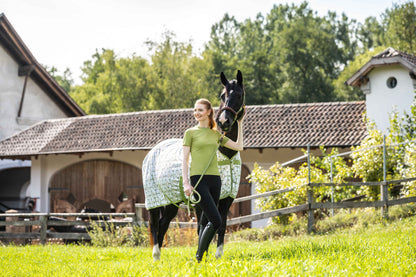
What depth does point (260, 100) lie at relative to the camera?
147 ft

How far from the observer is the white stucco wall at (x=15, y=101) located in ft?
86.9

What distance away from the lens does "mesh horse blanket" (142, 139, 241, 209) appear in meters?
7.19

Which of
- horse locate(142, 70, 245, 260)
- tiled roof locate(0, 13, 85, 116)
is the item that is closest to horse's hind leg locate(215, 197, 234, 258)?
horse locate(142, 70, 245, 260)

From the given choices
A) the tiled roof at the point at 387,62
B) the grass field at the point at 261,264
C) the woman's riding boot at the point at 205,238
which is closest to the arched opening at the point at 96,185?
the tiled roof at the point at 387,62

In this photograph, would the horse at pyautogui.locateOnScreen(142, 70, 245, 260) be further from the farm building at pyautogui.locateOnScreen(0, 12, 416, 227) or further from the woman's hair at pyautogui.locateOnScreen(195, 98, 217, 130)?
the farm building at pyautogui.locateOnScreen(0, 12, 416, 227)

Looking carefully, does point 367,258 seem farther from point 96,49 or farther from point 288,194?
point 96,49

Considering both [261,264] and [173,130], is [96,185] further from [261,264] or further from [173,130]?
[261,264]

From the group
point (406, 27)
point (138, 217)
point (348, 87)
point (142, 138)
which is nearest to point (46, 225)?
point (138, 217)

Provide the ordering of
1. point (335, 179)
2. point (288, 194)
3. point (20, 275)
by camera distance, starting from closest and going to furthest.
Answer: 1. point (20, 275)
2. point (288, 194)
3. point (335, 179)

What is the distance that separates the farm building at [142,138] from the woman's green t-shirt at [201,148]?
12.5m

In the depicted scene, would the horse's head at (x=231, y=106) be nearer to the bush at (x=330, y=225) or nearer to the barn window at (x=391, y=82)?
the bush at (x=330, y=225)

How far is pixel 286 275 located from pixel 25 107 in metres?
25.0

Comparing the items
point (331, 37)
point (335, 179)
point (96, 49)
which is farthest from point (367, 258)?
point (96, 49)

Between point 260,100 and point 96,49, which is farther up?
point 96,49
